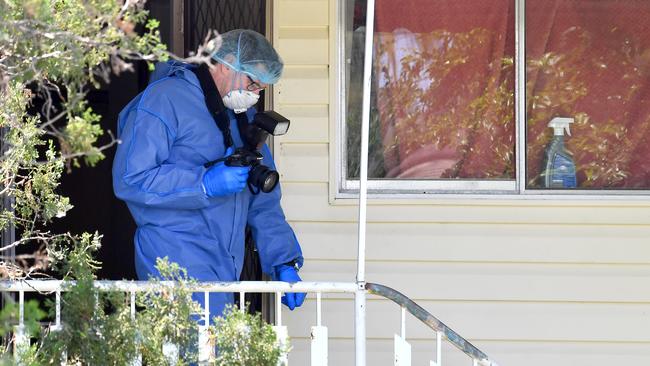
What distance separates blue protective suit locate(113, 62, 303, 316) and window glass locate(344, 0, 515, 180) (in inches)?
39.3

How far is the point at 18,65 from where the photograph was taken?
10.9 ft

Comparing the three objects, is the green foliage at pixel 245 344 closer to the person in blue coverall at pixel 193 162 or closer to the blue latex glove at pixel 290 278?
the person in blue coverall at pixel 193 162

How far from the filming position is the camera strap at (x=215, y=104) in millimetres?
4777

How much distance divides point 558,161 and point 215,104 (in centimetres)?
186

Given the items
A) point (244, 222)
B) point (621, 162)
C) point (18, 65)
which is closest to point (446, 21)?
point (621, 162)

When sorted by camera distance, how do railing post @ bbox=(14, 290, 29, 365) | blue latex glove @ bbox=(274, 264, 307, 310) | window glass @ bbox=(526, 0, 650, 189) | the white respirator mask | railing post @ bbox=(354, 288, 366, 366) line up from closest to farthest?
railing post @ bbox=(14, 290, 29, 365), railing post @ bbox=(354, 288, 366, 366), the white respirator mask, blue latex glove @ bbox=(274, 264, 307, 310), window glass @ bbox=(526, 0, 650, 189)

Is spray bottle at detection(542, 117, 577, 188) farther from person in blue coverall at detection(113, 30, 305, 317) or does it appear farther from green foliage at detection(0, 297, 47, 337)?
green foliage at detection(0, 297, 47, 337)

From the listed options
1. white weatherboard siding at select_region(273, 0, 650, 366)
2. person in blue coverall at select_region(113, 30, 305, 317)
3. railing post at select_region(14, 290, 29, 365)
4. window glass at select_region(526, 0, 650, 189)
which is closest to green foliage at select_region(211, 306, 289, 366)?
railing post at select_region(14, 290, 29, 365)

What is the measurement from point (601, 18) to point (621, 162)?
729mm

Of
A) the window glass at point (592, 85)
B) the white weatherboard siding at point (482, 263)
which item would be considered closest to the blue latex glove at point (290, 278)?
the white weatherboard siding at point (482, 263)

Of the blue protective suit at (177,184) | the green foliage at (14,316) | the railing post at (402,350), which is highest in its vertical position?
Result: the blue protective suit at (177,184)

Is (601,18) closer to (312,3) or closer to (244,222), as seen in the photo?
(312,3)

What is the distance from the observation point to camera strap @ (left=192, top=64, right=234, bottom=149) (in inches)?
188

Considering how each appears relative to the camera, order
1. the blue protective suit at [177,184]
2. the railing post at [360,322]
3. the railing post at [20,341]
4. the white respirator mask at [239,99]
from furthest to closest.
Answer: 1. the white respirator mask at [239,99]
2. the blue protective suit at [177,184]
3. the railing post at [360,322]
4. the railing post at [20,341]
